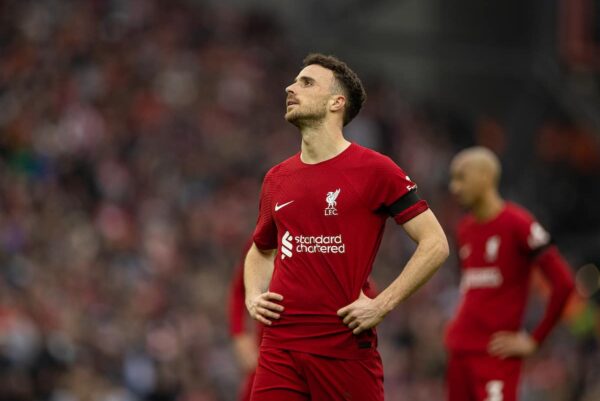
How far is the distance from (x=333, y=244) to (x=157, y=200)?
10272 millimetres

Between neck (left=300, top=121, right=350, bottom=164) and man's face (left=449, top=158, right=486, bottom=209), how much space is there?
283cm

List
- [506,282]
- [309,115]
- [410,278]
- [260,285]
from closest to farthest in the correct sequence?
[410,278]
[309,115]
[260,285]
[506,282]

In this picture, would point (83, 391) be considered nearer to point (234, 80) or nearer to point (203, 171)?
point (203, 171)

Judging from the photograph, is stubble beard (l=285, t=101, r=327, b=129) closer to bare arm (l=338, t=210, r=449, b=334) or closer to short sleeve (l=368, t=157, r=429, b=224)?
short sleeve (l=368, t=157, r=429, b=224)

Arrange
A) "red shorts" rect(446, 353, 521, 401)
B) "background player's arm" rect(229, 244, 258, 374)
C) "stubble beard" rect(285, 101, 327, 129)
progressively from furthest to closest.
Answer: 1. "background player's arm" rect(229, 244, 258, 374)
2. "red shorts" rect(446, 353, 521, 401)
3. "stubble beard" rect(285, 101, 327, 129)

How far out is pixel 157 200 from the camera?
1666cm

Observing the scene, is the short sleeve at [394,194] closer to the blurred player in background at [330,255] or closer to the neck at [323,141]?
the blurred player in background at [330,255]

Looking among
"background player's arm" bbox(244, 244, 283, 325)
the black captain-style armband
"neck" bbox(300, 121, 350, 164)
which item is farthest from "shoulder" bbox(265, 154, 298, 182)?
the black captain-style armband

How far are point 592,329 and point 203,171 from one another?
611 cm

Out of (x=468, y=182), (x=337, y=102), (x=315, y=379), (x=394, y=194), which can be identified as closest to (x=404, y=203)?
(x=394, y=194)

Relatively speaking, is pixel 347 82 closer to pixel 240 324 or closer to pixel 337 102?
pixel 337 102

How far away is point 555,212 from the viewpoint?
23641 millimetres

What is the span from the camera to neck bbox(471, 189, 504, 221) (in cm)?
946

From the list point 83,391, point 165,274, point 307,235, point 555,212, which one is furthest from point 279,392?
point 555,212
